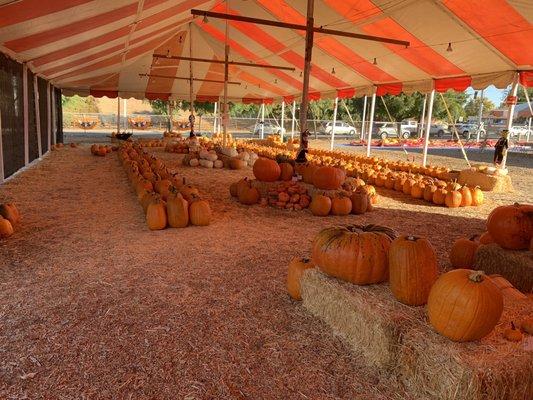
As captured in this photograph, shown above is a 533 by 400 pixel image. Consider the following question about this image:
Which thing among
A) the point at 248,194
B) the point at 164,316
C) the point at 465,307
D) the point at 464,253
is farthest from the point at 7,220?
the point at 464,253

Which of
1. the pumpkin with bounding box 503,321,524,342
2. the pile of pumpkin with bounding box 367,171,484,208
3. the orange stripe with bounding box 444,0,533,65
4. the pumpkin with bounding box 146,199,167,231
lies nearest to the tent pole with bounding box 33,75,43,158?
the pumpkin with bounding box 146,199,167,231

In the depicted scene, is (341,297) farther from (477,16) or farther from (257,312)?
(477,16)

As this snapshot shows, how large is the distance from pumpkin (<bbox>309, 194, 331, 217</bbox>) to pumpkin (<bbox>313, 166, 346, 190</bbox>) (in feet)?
1.22

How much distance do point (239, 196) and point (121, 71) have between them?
40.9 ft

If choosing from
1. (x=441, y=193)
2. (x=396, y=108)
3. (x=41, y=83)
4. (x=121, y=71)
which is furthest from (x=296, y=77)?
(x=396, y=108)

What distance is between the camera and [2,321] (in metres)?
2.53

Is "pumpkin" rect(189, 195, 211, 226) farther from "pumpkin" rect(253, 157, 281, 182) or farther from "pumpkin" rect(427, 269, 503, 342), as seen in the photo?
"pumpkin" rect(427, 269, 503, 342)

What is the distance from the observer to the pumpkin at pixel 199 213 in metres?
4.96

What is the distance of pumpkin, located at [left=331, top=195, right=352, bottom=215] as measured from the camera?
5.84 metres

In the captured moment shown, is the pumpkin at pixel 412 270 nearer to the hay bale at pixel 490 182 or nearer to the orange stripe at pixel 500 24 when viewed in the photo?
the orange stripe at pixel 500 24

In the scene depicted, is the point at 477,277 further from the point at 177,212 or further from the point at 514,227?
the point at 177,212

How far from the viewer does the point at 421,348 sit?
184 centimetres

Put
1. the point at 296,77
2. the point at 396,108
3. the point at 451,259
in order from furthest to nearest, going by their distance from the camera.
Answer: the point at 396,108 < the point at 296,77 < the point at 451,259

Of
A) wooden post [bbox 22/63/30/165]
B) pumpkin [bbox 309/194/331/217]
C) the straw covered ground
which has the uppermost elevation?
wooden post [bbox 22/63/30/165]
